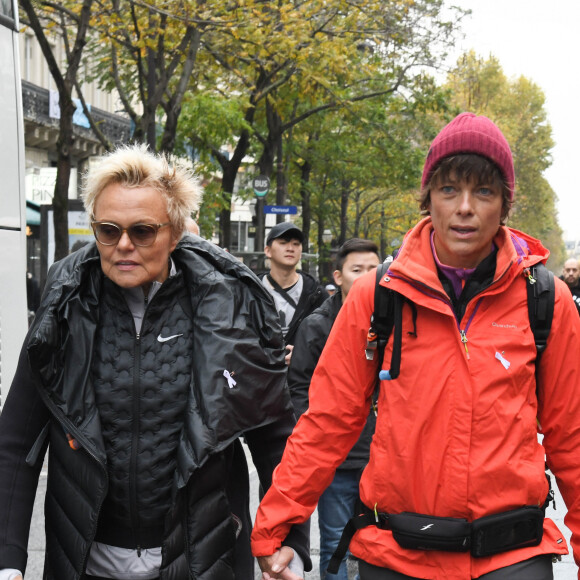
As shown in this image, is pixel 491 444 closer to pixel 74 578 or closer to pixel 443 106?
pixel 74 578

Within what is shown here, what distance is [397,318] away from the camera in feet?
8.43

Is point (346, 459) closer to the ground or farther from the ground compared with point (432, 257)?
closer to the ground

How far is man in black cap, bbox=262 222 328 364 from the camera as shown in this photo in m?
6.94

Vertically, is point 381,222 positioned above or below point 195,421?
below

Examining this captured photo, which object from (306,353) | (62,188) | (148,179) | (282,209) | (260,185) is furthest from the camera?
(260,185)

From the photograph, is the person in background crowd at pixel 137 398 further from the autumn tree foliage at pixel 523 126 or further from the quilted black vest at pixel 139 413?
the autumn tree foliage at pixel 523 126

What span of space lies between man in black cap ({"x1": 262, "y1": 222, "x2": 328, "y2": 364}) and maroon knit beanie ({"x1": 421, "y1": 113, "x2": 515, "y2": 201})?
417cm

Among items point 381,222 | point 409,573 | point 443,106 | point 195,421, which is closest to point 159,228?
point 195,421

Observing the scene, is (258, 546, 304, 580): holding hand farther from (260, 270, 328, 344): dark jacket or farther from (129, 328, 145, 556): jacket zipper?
(260, 270, 328, 344): dark jacket

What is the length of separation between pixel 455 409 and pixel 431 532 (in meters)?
0.32

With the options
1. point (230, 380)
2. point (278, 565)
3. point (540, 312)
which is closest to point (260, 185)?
point (230, 380)

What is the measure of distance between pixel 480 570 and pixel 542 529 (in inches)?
7.9

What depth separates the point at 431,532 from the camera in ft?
8.10

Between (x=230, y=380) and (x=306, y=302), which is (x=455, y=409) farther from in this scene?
(x=306, y=302)
